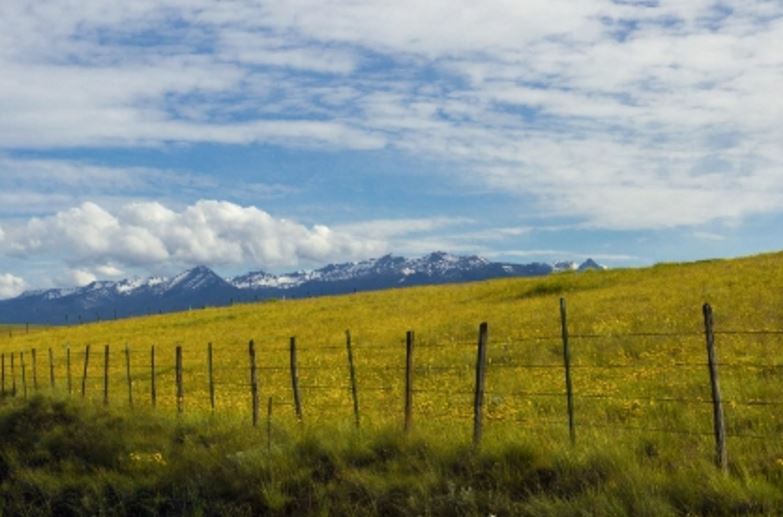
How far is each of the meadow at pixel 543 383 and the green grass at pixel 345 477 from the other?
5cm

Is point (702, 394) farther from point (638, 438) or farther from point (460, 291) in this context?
point (460, 291)

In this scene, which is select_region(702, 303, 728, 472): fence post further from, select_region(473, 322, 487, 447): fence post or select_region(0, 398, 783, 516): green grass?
select_region(473, 322, 487, 447): fence post

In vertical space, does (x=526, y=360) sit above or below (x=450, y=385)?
above

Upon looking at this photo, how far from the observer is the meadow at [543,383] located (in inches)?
431

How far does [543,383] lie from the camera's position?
2136 centimetres

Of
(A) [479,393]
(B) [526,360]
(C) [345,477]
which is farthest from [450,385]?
(C) [345,477]

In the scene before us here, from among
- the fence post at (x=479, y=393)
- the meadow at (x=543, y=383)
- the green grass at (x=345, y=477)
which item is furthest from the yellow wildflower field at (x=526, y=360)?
the green grass at (x=345, y=477)

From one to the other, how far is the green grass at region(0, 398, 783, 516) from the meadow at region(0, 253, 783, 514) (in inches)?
2.1

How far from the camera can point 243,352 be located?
128 feet

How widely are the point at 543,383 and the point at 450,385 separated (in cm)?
277

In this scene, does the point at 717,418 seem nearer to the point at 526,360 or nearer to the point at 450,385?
the point at 450,385

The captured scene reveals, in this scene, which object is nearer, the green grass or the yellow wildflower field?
the green grass

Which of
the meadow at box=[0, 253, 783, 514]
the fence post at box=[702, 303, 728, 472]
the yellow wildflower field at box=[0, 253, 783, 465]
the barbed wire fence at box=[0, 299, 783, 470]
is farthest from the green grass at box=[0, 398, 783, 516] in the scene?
the yellow wildflower field at box=[0, 253, 783, 465]

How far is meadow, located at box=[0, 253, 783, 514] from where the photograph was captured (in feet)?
35.9
